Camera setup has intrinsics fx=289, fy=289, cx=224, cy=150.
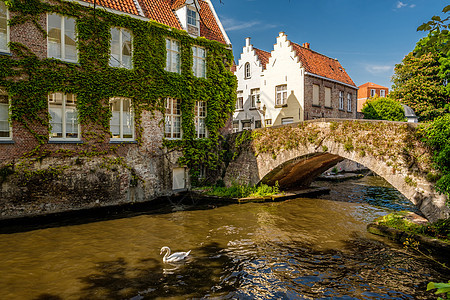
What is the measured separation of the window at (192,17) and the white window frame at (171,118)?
4.44 m

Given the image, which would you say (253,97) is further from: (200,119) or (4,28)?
(4,28)

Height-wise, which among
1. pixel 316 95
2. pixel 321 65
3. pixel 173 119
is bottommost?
pixel 173 119

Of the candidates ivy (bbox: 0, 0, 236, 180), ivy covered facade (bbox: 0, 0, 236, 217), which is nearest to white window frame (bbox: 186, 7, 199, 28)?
ivy covered facade (bbox: 0, 0, 236, 217)

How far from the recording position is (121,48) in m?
12.8

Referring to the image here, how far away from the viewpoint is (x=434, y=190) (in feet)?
27.1

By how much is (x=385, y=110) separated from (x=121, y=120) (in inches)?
784

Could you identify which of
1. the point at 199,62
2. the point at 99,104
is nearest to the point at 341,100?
the point at 199,62

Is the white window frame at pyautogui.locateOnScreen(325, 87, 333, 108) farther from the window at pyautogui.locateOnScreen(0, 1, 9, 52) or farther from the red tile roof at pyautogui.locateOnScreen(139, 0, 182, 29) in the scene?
the window at pyautogui.locateOnScreen(0, 1, 9, 52)

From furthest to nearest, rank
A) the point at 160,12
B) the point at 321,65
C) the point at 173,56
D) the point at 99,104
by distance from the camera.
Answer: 1. the point at 321,65
2. the point at 160,12
3. the point at 173,56
4. the point at 99,104

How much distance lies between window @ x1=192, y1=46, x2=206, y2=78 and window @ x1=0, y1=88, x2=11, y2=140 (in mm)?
8420

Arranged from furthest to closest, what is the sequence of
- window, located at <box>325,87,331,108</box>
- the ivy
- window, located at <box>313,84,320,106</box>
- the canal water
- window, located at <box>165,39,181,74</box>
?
window, located at <box>325,87,331,108</box>
window, located at <box>313,84,320,106</box>
window, located at <box>165,39,181,74</box>
the ivy
the canal water

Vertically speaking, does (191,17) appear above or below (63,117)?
above

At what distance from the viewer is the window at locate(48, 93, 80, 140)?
11156 mm

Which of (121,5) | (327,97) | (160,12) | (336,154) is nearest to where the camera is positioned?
(336,154)
